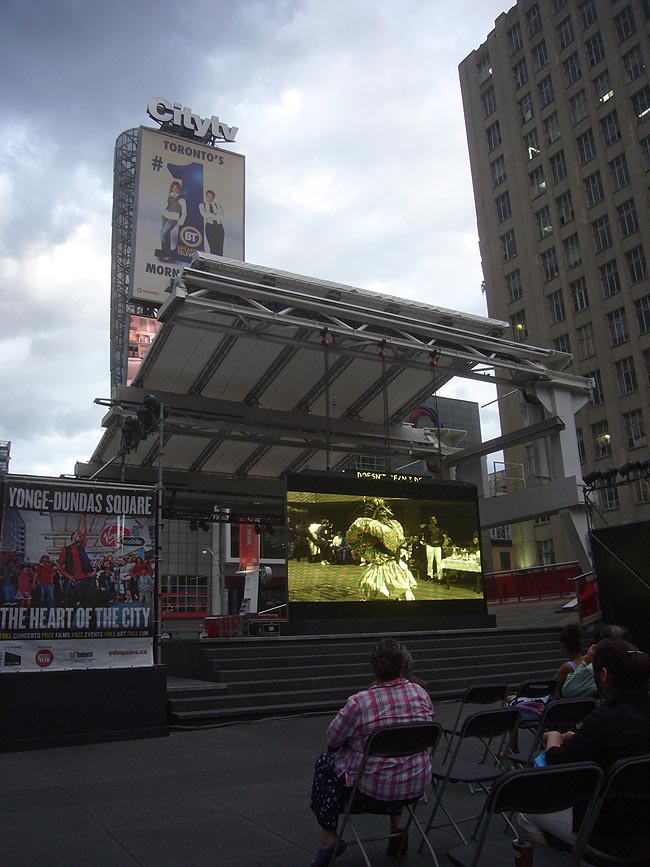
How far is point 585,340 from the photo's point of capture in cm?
4575

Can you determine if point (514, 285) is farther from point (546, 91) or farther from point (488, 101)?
point (488, 101)

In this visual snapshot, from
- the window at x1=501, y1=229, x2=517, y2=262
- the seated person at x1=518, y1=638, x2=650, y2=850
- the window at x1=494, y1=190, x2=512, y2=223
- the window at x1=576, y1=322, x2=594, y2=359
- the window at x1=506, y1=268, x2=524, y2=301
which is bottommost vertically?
the seated person at x1=518, y1=638, x2=650, y2=850

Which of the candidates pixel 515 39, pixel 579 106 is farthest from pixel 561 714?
pixel 515 39

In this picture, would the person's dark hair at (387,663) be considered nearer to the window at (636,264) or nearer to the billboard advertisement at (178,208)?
the billboard advertisement at (178,208)

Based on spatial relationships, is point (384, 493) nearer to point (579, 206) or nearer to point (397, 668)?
point (397, 668)

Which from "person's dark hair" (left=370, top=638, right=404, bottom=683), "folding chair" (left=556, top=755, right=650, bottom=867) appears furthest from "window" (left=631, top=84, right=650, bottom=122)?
"folding chair" (left=556, top=755, right=650, bottom=867)

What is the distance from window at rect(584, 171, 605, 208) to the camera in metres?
46.1

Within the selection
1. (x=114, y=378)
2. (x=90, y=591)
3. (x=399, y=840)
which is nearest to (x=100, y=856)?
(x=399, y=840)

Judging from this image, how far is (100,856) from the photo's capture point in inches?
168

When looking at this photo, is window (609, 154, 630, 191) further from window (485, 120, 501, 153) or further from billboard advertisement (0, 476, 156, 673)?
billboard advertisement (0, 476, 156, 673)

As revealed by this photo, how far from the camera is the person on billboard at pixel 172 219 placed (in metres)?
28.2

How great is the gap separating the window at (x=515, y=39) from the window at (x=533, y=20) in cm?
95

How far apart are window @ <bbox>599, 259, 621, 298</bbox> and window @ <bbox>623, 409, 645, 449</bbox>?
Answer: 7.90 m

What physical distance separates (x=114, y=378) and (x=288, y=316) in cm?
5131
